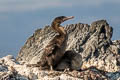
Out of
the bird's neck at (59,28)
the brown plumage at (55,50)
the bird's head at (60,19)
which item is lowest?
the brown plumage at (55,50)

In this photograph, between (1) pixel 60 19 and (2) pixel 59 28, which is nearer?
(2) pixel 59 28

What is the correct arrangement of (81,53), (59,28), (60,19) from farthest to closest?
(81,53), (60,19), (59,28)

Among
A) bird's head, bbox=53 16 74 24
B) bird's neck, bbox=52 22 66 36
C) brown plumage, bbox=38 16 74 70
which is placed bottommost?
brown plumage, bbox=38 16 74 70

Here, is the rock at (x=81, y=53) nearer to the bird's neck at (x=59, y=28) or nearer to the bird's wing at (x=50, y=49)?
the bird's wing at (x=50, y=49)

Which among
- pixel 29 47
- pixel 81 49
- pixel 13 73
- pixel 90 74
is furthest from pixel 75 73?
pixel 29 47

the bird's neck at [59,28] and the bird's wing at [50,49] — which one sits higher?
the bird's neck at [59,28]

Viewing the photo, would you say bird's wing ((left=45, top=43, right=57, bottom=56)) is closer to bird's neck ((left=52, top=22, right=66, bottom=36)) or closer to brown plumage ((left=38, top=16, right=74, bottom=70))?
brown plumage ((left=38, top=16, right=74, bottom=70))

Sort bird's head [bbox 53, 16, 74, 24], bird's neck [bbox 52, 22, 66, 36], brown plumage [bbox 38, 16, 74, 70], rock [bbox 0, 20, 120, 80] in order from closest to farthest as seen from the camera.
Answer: rock [bbox 0, 20, 120, 80] → brown plumage [bbox 38, 16, 74, 70] → bird's neck [bbox 52, 22, 66, 36] → bird's head [bbox 53, 16, 74, 24]

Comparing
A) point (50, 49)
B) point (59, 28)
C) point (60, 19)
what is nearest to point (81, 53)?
point (60, 19)

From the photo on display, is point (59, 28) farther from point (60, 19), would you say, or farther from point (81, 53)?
point (81, 53)

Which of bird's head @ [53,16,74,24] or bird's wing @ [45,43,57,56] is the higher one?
bird's head @ [53,16,74,24]

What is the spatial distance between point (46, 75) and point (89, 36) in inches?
1769

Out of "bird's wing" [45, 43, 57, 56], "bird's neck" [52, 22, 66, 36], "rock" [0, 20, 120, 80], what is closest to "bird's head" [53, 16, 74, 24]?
"bird's neck" [52, 22, 66, 36]

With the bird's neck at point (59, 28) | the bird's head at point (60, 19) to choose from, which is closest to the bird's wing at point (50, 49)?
the bird's neck at point (59, 28)
